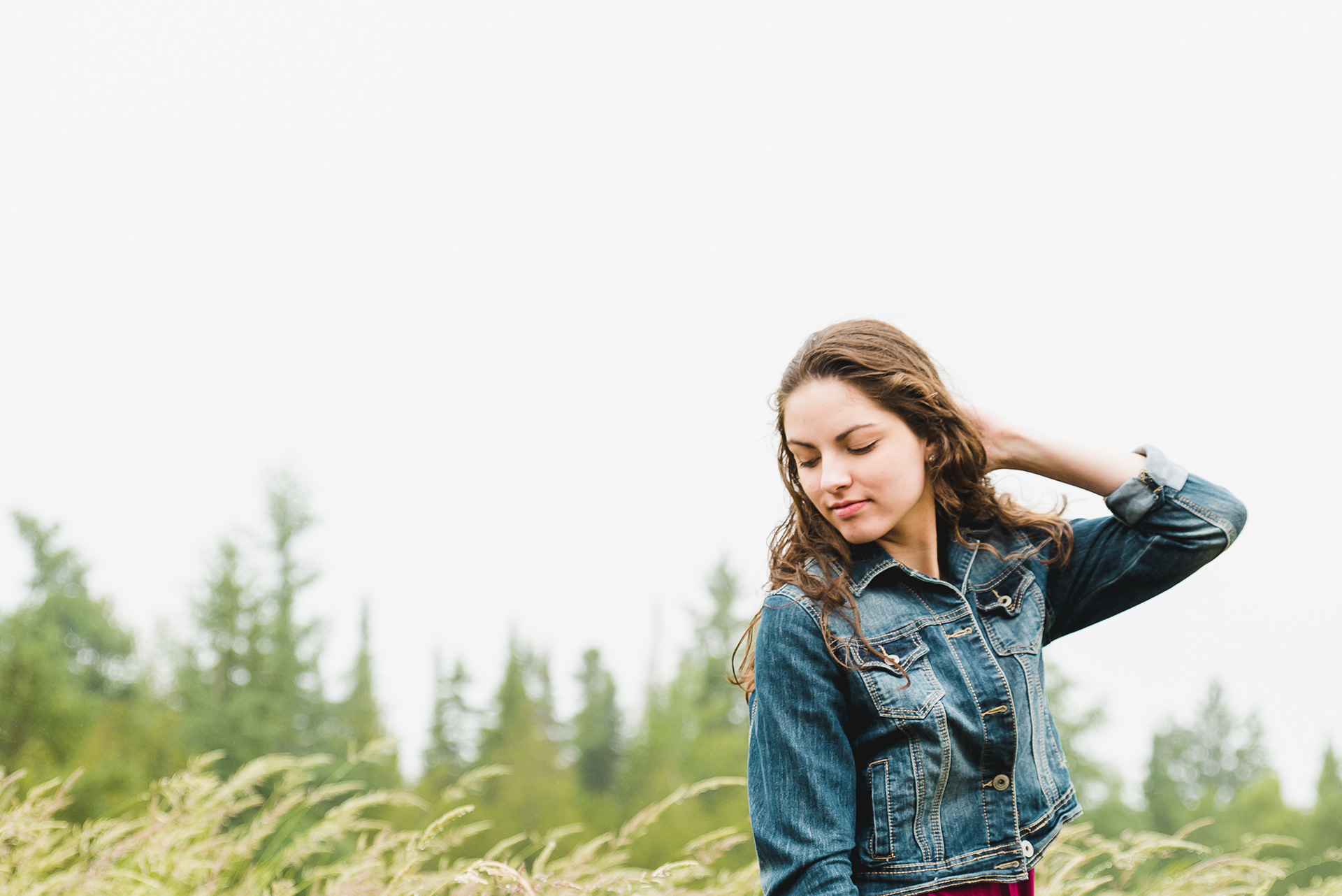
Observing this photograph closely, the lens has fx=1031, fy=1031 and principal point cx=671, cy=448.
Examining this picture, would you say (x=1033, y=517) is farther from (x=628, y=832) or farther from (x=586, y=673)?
(x=586, y=673)

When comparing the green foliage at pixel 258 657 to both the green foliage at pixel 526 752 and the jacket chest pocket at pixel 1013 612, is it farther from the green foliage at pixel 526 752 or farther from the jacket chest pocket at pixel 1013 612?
the jacket chest pocket at pixel 1013 612

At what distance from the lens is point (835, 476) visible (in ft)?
5.65

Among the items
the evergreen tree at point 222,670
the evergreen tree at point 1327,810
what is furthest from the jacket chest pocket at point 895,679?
the evergreen tree at point 1327,810

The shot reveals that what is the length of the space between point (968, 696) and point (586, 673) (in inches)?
1571

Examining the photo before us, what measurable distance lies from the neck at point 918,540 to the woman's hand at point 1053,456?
18 cm

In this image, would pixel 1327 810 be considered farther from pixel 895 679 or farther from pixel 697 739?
pixel 895 679

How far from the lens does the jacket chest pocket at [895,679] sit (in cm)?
161

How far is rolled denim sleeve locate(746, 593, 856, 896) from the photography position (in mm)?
1520

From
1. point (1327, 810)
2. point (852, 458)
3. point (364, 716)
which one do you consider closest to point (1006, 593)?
point (852, 458)

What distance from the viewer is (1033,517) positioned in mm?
2018

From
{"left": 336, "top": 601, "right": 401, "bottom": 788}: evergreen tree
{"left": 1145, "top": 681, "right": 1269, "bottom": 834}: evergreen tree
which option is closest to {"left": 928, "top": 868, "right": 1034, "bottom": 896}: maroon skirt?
{"left": 336, "top": 601, "right": 401, "bottom": 788}: evergreen tree

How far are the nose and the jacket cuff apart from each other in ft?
2.00

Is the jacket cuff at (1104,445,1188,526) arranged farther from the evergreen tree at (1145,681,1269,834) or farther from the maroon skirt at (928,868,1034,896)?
the evergreen tree at (1145,681,1269,834)

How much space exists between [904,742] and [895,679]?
0.10m
